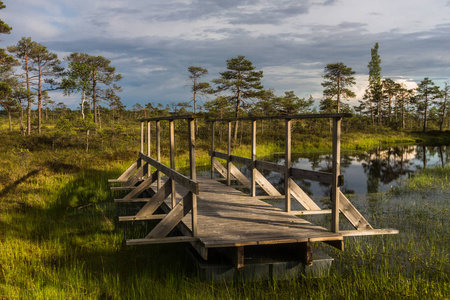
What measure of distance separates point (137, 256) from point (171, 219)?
4.32 feet

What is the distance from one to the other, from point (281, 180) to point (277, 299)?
1370cm

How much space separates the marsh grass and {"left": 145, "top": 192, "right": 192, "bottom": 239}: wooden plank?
614 millimetres

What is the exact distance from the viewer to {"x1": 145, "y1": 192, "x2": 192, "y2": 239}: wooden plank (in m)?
5.57

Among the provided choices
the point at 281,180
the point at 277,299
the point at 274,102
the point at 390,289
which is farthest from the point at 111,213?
the point at 274,102

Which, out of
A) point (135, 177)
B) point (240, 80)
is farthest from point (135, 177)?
point (240, 80)

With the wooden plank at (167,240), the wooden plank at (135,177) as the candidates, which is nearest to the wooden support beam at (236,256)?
the wooden plank at (167,240)

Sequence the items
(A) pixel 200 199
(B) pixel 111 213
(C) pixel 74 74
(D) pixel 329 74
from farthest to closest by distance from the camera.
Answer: (D) pixel 329 74 < (C) pixel 74 74 < (B) pixel 111 213 < (A) pixel 200 199

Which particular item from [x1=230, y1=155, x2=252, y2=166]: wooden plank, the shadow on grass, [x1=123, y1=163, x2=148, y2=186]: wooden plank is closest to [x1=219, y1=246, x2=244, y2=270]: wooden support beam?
the shadow on grass

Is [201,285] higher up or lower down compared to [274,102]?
lower down

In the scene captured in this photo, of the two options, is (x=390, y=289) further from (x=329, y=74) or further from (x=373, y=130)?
(x=373, y=130)

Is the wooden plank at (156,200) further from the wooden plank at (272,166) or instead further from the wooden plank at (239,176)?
the wooden plank at (239,176)

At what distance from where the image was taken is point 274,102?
54469 mm

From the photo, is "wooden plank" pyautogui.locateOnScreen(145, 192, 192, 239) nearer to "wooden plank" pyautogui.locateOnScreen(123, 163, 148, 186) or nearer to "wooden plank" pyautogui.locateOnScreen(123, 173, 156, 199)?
"wooden plank" pyautogui.locateOnScreen(123, 173, 156, 199)

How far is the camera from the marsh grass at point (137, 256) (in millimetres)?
4871
